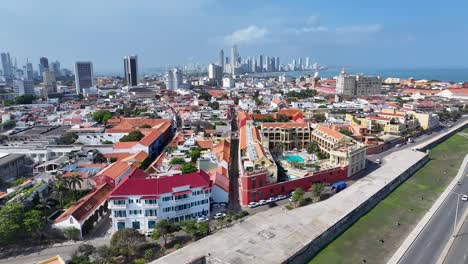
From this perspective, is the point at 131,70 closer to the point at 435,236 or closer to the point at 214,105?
the point at 214,105

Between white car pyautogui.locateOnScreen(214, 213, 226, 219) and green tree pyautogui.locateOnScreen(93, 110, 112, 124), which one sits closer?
white car pyautogui.locateOnScreen(214, 213, 226, 219)

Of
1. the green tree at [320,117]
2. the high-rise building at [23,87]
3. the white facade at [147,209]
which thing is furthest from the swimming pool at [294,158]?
the high-rise building at [23,87]

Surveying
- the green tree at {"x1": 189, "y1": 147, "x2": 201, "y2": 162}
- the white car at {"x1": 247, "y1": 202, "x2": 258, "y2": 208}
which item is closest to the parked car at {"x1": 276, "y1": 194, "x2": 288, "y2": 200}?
the white car at {"x1": 247, "y1": 202, "x2": 258, "y2": 208}

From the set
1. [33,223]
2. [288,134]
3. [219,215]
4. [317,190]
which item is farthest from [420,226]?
[33,223]

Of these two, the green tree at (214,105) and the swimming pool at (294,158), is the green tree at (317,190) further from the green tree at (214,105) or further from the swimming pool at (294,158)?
the green tree at (214,105)

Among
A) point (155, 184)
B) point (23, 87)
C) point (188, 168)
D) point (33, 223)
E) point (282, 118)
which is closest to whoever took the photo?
point (33, 223)

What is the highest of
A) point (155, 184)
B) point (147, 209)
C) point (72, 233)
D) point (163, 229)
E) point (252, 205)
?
point (155, 184)

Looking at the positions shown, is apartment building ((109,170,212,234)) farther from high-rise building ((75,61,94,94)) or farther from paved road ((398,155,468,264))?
high-rise building ((75,61,94,94))
